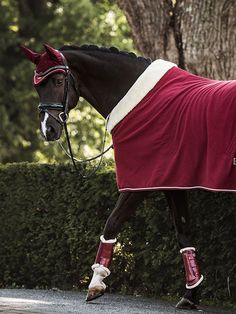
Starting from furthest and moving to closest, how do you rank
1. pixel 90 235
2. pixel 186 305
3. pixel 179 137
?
pixel 90 235 < pixel 186 305 < pixel 179 137

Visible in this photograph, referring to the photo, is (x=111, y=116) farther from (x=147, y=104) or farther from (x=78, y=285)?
(x=78, y=285)

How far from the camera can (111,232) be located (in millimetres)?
8250

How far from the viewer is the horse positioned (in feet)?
26.1

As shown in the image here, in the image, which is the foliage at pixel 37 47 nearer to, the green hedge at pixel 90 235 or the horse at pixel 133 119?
the green hedge at pixel 90 235

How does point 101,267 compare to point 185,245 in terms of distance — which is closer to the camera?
point 101,267

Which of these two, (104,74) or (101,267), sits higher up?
(104,74)

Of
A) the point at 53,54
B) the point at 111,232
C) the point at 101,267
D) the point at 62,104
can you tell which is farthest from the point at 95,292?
the point at 53,54

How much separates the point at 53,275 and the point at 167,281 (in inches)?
74.7

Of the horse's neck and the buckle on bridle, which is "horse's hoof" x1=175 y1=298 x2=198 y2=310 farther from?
the buckle on bridle

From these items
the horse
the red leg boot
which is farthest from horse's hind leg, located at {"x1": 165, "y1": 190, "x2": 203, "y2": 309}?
the red leg boot

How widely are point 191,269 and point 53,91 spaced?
2.00 metres

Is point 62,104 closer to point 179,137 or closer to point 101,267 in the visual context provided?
point 179,137

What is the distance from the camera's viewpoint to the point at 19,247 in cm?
1130

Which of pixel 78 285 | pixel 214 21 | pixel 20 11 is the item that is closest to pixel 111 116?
pixel 78 285
